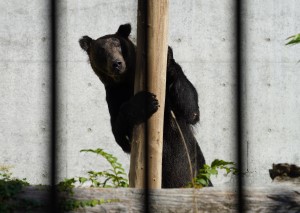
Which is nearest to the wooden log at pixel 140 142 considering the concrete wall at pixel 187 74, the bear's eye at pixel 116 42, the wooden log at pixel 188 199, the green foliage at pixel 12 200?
the wooden log at pixel 188 199

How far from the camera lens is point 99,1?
329 inches

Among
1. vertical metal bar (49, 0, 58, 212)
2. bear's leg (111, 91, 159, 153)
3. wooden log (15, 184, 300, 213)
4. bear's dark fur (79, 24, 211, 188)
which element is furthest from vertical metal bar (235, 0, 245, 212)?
bear's dark fur (79, 24, 211, 188)

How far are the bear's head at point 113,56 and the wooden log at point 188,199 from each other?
2.74m

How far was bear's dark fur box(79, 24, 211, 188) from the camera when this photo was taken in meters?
5.52

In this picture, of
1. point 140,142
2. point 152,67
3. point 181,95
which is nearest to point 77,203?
point 140,142

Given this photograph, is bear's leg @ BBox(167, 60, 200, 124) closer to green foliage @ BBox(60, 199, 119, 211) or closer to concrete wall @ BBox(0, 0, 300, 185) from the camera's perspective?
green foliage @ BBox(60, 199, 119, 211)

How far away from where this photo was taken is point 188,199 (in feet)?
10.4

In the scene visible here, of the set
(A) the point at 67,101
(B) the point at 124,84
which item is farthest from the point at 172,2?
(B) the point at 124,84

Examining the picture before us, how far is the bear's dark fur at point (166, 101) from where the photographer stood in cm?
552

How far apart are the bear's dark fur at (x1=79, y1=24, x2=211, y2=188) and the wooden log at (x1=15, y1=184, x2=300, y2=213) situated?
1983 mm

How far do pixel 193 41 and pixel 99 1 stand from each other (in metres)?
1.19

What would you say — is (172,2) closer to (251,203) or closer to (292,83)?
(292,83)

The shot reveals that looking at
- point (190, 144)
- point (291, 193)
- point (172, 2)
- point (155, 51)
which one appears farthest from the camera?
point (172, 2)

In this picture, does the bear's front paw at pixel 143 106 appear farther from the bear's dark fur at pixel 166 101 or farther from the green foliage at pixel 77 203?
the green foliage at pixel 77 203
